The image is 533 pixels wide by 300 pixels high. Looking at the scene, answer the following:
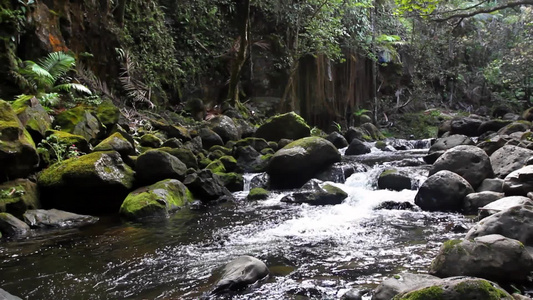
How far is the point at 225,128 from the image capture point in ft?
48.2

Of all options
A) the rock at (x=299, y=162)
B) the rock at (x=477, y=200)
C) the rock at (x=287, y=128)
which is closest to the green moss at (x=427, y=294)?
the rock at (x=477, y=200)

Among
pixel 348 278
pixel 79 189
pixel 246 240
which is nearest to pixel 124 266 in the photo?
pixel 246 240

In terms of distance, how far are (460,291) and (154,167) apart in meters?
7.01

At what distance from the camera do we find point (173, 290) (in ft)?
13.4

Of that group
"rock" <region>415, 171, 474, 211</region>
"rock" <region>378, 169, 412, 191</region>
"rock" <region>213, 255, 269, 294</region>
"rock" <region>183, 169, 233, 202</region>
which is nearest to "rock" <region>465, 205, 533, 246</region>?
"rock" <region>213, 255, 269, 294</region>

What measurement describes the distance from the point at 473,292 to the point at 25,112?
860 cm

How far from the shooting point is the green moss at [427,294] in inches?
116

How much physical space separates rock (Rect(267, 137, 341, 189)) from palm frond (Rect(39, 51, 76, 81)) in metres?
6.23

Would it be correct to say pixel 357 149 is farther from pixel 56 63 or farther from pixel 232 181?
pixel 56 63

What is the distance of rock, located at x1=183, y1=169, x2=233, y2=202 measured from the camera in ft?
29.5

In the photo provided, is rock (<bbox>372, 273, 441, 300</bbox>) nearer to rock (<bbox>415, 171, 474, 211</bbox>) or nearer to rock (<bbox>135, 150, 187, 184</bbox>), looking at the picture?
rock (<bbox>415, 171, 474, 211</bbox>)

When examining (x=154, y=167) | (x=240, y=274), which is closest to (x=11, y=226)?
(x=154, y=167)

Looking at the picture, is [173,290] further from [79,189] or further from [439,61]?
[439,61]

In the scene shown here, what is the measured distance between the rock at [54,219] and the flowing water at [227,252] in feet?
1.22
